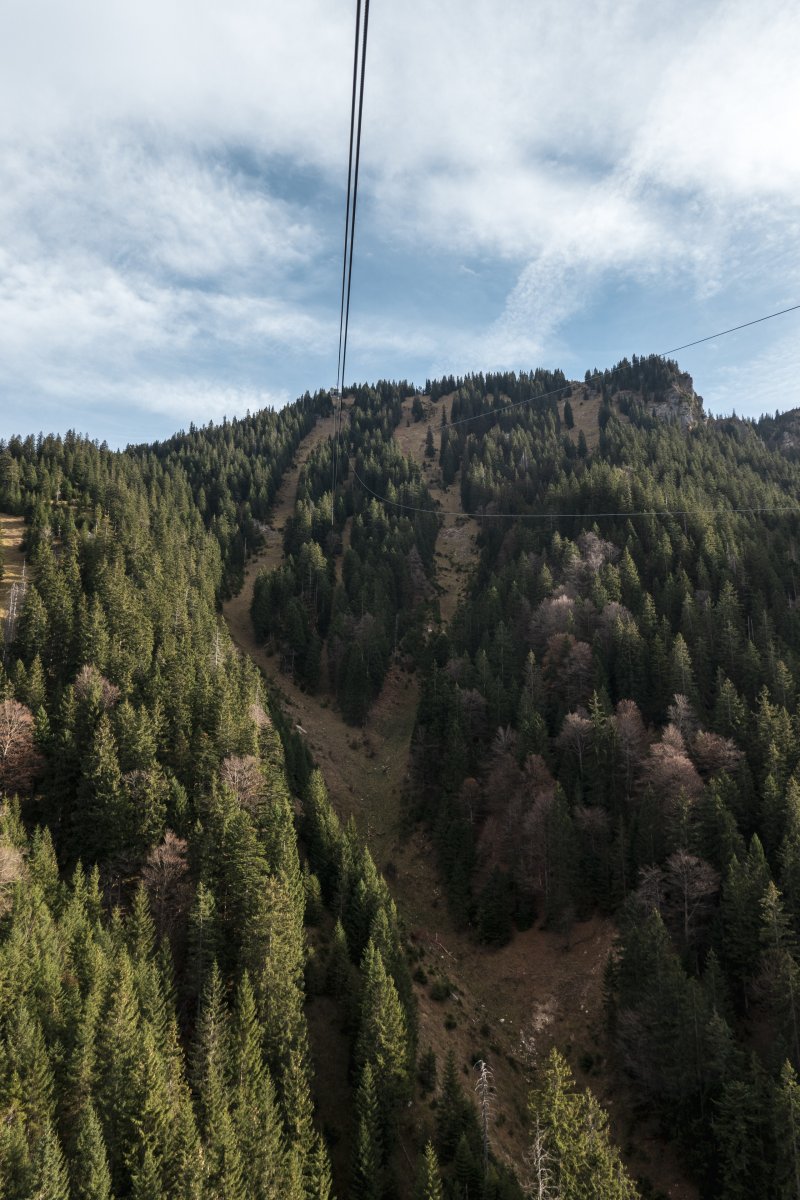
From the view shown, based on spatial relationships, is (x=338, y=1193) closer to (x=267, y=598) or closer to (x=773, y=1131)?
(x=773, y=1131)

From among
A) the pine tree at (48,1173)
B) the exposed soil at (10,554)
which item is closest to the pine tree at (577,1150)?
the pine tree at (48,1173)

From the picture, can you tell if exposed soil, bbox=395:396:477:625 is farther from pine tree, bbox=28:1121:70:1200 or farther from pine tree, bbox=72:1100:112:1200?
pine tree, bbox=28:1121:70:1200

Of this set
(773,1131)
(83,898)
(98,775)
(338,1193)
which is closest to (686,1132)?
(773,1131)

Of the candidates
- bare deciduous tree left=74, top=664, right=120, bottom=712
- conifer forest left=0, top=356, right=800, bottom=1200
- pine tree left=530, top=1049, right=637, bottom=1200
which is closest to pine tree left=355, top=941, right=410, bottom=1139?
conifer forest left=0, top=356, right=800, bottom=1200

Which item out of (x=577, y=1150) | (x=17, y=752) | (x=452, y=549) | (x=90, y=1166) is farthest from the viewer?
(x=452, y=549)

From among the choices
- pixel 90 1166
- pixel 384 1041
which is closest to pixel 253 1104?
pixel 90 1166

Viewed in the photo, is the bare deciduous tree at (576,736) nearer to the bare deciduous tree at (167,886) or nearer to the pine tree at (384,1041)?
the pine tree at (384,1041)

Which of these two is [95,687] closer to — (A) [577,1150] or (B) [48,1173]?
(B) [48,1173]
